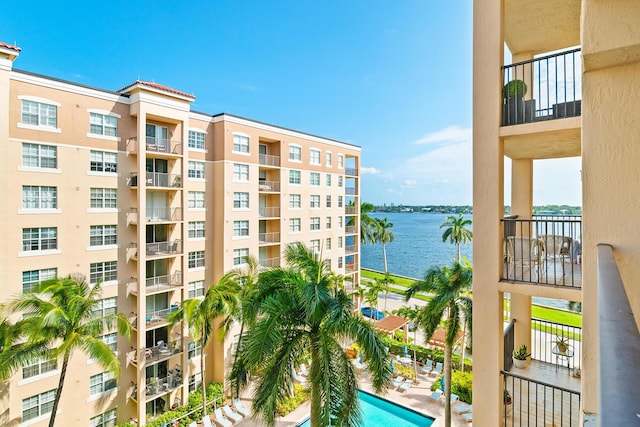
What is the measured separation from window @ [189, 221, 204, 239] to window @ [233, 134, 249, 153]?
583cm

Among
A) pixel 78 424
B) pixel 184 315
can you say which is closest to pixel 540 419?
pixel 184 315

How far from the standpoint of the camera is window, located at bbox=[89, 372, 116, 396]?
18.1 m

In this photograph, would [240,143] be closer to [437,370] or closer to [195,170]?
[195,170]

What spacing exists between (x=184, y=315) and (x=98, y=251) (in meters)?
5.77

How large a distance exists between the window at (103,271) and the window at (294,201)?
13.9 meters

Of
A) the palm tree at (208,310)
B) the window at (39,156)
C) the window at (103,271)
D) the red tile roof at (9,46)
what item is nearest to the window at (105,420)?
the palm tree at (208,310)

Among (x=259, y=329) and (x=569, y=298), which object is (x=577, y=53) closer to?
(x=569, y=298)

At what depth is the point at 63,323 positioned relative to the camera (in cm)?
1372

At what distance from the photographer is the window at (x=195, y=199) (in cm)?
2280

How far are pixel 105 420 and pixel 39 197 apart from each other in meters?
12.2

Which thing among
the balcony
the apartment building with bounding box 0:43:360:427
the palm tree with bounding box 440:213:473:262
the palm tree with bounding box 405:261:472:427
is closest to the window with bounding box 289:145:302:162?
the apartment building with bounding box 0:43:360:427

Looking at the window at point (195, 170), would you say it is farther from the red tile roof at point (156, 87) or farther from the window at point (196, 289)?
the window at point (196, 289)

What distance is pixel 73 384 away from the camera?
1741cm

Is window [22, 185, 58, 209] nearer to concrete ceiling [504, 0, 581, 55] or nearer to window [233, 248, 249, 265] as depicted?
window [233, 248, 249, 265]
